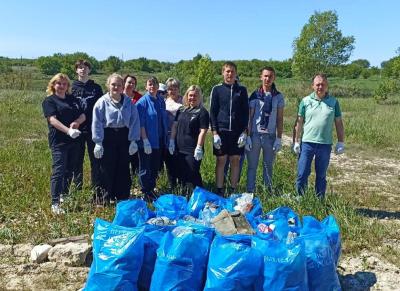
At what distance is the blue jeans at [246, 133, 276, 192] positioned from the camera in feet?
17.8

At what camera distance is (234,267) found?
→ 285 cm

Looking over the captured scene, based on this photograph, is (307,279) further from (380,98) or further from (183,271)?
(380,98)

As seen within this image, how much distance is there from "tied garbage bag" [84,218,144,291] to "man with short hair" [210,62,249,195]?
236 cm

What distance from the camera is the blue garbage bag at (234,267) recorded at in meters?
2.85

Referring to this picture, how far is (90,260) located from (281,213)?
5.54 ft

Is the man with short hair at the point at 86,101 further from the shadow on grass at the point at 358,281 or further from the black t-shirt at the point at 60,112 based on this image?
the shadow on grass at the point at 358,281

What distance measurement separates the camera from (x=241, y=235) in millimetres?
3064

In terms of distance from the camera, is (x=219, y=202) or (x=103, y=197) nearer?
(x=219, y=202)

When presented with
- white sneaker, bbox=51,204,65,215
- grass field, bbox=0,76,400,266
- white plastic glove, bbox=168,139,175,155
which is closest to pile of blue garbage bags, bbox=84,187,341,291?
grass field, bbox=0,76,400,266

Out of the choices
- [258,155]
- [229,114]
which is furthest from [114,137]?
[258,155]

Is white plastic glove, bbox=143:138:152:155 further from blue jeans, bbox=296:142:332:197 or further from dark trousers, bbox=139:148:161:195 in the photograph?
blue jeans, bbox=296:142:332:197

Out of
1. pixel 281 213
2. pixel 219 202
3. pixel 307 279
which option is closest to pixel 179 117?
pixel 219 202

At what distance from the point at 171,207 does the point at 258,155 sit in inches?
75.9

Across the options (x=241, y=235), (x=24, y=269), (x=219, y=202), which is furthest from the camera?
→ (x=219, y=202)
